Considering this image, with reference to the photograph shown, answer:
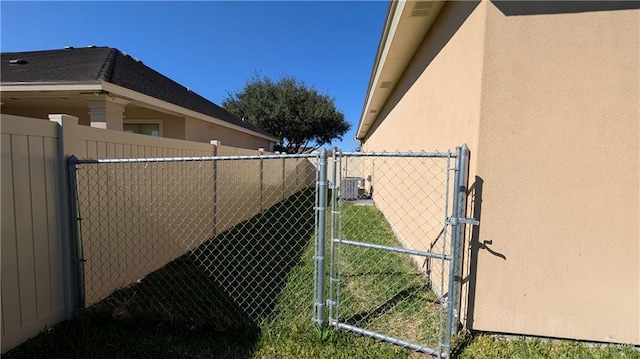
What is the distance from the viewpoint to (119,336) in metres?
2.72

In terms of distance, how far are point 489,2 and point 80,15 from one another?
6.48 metres

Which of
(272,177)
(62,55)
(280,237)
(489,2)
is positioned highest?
(62,55)

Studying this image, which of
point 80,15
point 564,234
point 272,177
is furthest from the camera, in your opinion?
point 272,177

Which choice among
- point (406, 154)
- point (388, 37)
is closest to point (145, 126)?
point (388, 37)

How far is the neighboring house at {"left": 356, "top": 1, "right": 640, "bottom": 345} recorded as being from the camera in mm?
2387

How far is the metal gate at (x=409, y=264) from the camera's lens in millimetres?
2508

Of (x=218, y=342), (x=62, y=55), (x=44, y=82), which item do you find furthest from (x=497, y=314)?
(x=62, y=55)

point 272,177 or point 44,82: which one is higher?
point 44,82

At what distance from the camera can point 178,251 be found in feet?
16.1

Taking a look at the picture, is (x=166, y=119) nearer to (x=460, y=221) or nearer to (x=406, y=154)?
(x=406, y=154)

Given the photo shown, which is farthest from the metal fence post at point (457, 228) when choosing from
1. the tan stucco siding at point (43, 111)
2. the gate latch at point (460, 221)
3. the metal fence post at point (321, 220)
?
the tan stucco siding at point (43, 111)

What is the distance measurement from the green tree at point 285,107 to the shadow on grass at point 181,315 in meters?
22.9

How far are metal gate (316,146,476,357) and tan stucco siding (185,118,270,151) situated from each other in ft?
19.5

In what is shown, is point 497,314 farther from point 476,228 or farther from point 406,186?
point 406,186
